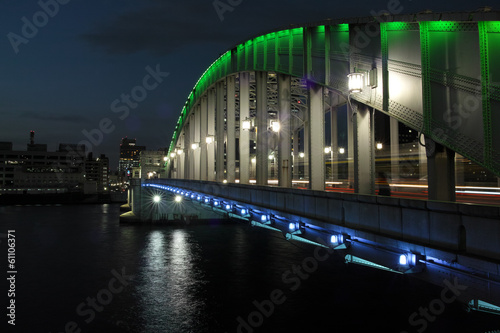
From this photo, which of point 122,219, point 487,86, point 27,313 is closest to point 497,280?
point 487,86

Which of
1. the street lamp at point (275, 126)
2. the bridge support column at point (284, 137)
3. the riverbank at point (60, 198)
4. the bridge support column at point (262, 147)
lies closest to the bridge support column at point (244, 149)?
the bridge support column at point (262, 147)

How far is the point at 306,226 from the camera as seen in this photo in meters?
14.6

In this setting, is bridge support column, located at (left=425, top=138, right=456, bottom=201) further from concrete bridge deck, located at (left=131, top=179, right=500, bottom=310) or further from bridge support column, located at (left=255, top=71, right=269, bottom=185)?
bridge support column, located at (left=255, top=71, right=269, bottom=185)

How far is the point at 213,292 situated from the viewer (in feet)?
92.9

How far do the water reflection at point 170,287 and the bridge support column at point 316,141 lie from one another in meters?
11.0

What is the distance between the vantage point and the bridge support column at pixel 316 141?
65.1ft

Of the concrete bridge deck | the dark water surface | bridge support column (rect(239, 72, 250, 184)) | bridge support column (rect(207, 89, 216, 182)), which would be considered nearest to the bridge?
the concrete bridge deck

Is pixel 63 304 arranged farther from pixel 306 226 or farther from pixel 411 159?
pixel 411 159

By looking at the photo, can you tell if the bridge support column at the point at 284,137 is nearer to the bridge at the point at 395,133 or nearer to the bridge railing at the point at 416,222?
the bridge at the point at 395,133

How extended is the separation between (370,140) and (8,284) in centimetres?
2798

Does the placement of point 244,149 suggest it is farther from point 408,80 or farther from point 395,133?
point 408,80

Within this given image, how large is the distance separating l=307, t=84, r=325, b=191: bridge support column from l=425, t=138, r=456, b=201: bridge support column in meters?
6.51

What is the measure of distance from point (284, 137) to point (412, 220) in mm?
15857

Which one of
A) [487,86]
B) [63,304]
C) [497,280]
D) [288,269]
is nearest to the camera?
[497,280]
